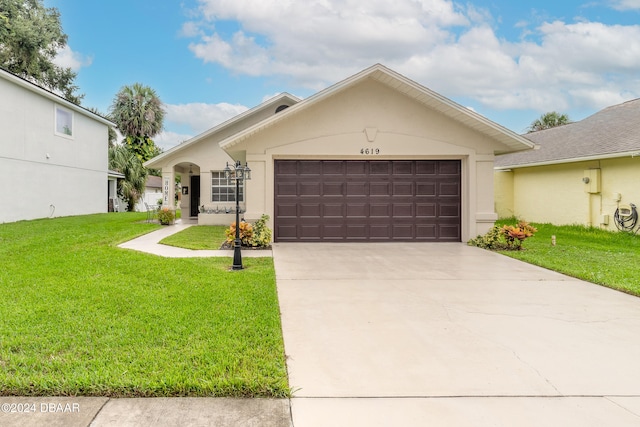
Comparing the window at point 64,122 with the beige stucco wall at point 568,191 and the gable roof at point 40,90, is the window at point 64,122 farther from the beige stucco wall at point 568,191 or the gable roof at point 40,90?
the beige stucco wall at point 568,191

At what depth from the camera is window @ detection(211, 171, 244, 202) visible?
17016 mm

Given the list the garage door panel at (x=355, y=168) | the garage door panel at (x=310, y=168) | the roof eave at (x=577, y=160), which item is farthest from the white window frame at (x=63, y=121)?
the roof eave at (x=577, y=160)

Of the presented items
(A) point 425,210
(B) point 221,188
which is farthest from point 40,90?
(A) point 425,210

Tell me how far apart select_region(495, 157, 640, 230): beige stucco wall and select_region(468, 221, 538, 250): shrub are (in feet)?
18.3

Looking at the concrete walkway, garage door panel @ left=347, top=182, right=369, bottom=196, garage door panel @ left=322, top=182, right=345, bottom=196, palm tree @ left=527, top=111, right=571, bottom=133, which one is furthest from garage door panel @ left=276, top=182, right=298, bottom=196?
palm tree @ left=527, top=111, right=571, bottom=133

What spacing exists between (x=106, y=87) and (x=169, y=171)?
20.3 m

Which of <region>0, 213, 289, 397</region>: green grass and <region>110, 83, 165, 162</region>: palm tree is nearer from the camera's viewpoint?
<region>0, 213, 289, 397</region>: green grass

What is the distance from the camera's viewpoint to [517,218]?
19.0 m

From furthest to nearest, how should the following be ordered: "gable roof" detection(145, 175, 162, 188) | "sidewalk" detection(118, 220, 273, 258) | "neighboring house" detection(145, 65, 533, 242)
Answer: "gable roof" detection(145, 175, 162, 188), "neighboring house" detection(145, 65, 533, 242), "sidewalk" detection(118, 220, 273, 258)

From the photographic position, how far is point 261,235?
10.5 m

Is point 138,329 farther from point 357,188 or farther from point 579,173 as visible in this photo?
point 579,173

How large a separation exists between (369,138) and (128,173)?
895 inches

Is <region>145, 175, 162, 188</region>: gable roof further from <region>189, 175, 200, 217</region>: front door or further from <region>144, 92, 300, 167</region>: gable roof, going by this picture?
<region>144, 92, 300, 167</region>: gable roof

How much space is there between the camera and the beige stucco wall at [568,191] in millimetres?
13391
